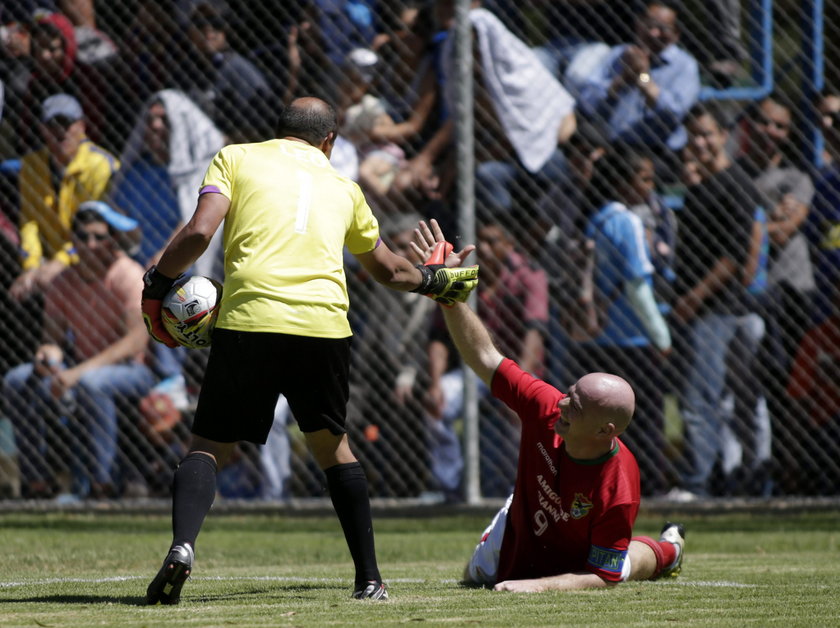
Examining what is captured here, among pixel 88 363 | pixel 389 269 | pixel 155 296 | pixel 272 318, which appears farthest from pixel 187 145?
pixel 272 318

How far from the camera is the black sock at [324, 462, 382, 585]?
15.4 feet

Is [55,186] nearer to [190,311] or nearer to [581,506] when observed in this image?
[190,311]

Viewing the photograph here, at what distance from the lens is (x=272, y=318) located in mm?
4516

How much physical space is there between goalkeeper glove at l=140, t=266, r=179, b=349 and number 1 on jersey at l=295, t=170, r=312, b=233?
0.48m

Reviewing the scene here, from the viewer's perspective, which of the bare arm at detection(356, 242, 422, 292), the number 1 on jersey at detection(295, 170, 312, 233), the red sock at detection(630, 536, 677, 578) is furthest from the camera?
the red sock at detection(630, 536, 677, 578)

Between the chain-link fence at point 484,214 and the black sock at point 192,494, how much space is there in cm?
453

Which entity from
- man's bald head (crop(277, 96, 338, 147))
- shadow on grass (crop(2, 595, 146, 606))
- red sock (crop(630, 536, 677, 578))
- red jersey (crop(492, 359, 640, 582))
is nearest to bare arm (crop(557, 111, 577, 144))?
red sock (crop(630, 536, 677, 578))

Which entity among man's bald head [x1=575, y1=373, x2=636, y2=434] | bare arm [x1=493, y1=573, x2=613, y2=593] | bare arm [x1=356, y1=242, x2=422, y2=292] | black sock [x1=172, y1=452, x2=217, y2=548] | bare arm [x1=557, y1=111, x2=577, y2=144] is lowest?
bare arm [x1=493, y1=573, x2=613, y2=593]

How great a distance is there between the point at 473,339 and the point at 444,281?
0.32 m

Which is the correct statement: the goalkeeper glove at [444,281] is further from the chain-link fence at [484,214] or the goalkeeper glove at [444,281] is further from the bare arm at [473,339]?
the chain-link fence at [484,214]

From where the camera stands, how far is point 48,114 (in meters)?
9.51

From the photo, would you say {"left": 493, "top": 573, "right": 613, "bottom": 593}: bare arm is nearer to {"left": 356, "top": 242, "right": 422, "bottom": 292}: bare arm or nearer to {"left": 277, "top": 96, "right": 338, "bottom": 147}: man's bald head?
{"left": 356, "top": 242, "right": 422, "bottom": 292}: bare arm

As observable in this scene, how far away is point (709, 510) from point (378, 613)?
5.53 m

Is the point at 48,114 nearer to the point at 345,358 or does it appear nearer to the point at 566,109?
the point at 566,109
